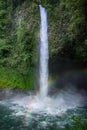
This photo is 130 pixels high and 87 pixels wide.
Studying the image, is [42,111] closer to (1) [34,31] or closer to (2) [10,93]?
(2) [10,93]

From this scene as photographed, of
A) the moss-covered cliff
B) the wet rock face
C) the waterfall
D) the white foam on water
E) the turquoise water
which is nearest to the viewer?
the turquoise water

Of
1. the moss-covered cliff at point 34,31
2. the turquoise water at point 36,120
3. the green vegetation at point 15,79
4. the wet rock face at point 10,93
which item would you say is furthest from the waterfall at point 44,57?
the turquoise water at point 36,120

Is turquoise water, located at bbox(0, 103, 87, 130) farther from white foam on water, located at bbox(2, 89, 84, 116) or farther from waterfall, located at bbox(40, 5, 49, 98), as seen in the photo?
waterfall, located at bbox(40, 5, 49, 98)

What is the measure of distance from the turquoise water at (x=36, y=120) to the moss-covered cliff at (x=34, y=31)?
10.4 ft

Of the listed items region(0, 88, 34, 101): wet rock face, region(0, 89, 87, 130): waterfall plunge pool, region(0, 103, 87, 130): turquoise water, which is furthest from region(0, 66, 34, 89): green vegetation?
region(0, 103, 87, 130): turquoise water

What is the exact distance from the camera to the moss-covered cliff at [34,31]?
15.2 m

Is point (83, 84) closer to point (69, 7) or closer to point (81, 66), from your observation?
point (81, 66)

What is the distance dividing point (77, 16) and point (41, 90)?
4395 mm

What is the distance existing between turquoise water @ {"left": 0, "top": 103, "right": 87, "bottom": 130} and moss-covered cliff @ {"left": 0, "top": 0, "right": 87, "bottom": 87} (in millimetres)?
3185

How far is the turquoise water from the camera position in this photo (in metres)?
11.9

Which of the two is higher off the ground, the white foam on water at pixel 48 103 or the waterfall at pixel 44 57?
the waterfall at pixel 44 57

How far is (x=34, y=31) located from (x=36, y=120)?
6340 millimetres

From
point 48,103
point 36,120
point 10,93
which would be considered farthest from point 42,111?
point 10,93

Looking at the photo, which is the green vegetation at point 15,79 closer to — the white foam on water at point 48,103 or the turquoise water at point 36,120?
the white foam on water at point 48,103
